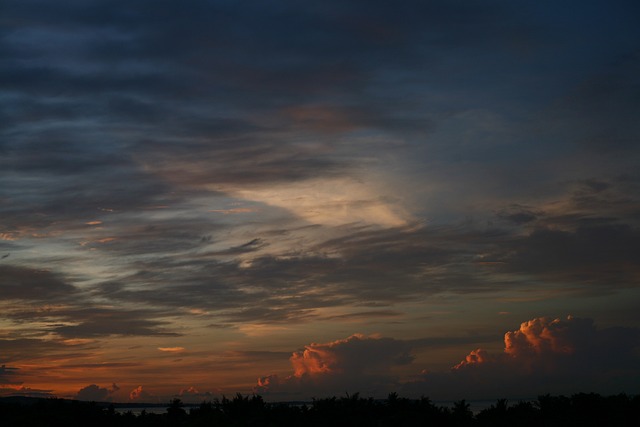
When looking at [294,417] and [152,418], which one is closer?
[294,417]

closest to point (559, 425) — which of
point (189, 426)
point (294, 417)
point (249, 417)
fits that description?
point (294, 417)

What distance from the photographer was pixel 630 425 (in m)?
31.1

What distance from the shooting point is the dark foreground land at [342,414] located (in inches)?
1188

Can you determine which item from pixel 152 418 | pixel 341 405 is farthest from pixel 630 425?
pixel 152 418

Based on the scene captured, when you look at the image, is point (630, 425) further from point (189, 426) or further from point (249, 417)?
point (189, 426)

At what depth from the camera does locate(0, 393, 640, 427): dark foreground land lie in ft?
99.0

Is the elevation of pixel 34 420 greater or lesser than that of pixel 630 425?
greater

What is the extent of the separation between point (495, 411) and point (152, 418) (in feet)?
53.2

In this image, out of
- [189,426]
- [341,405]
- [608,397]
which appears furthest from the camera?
[608,397]

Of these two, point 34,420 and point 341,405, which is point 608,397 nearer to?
point 341,405

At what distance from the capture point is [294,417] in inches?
1185

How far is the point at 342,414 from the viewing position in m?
30.8

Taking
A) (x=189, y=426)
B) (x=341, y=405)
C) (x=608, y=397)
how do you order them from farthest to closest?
(x=608, y=397), (x=341, y=405), (x=189, y=426)

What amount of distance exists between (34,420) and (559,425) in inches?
914
